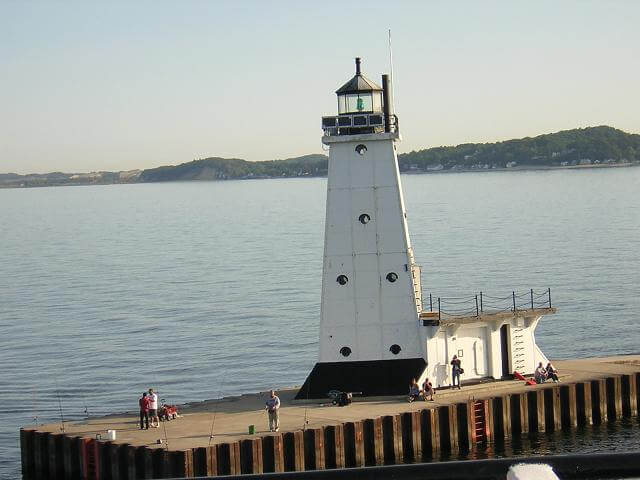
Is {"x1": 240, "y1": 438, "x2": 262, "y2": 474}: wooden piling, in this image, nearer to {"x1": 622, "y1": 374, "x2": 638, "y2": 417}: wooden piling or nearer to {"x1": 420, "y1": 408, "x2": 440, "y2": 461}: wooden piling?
{"x1": 420, "y1": 408, "x2": 440, "y2": 461}: wooden piling

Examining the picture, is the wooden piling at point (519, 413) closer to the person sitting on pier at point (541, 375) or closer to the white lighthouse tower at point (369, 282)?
the person sitting on pier at point (541, 375)

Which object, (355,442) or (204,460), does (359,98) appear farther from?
(204,460)

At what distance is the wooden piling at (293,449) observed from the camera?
89.9 feet

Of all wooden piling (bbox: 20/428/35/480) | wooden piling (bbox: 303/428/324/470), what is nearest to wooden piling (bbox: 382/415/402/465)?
wooden piling (bbox: 303/428/324/470)

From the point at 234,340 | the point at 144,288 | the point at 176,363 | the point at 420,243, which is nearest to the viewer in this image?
the point at 176,363

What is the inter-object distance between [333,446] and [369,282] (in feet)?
16.3

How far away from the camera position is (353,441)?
92.3 feet

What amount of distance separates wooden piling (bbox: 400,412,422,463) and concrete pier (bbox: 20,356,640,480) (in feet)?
0.08

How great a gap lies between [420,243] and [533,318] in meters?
73.0

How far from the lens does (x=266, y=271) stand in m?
87.6

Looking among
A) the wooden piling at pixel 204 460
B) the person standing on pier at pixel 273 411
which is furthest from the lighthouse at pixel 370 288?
the wooden piling at pixel 204 460

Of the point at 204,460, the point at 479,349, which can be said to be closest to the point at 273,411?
the point at 204,460

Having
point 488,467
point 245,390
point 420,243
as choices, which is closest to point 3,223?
point 420,243

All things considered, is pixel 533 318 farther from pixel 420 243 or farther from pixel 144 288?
pixel 420 243
